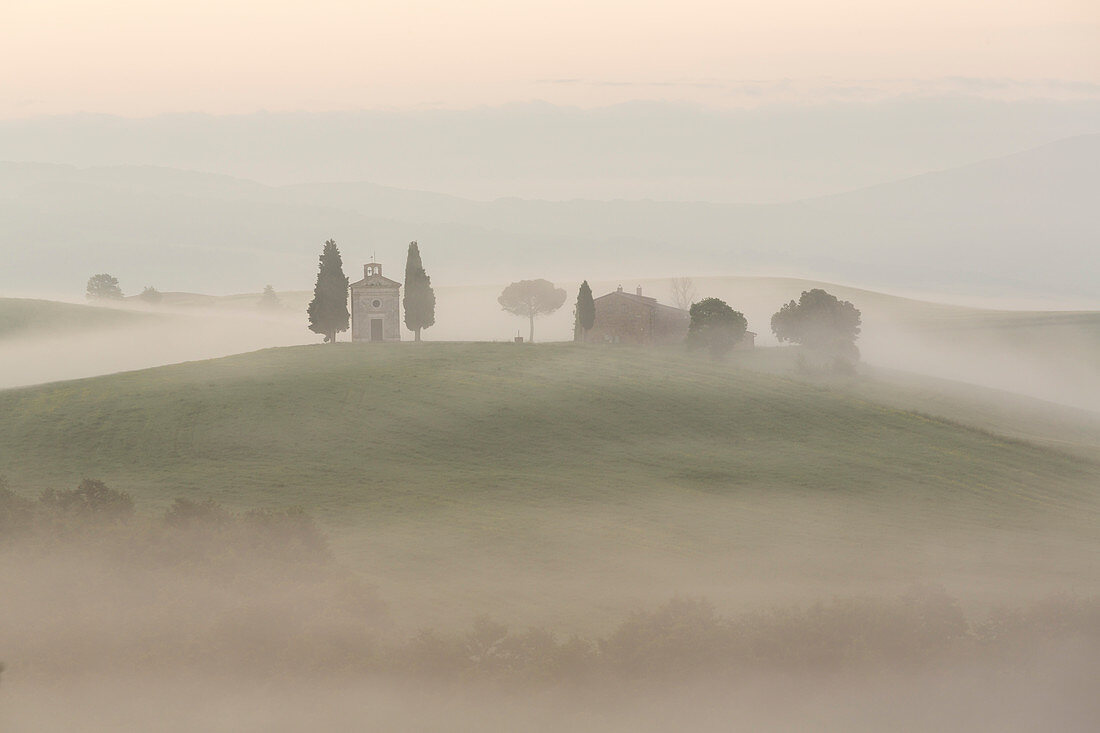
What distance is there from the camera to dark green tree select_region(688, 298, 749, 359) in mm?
116125

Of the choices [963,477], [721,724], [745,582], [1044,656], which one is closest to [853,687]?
[721,724]

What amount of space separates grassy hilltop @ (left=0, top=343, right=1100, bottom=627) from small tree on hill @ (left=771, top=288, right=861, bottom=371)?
1368 inches

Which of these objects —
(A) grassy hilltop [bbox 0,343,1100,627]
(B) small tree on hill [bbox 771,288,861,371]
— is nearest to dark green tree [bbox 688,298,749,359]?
(B) small tree on hill [bbox 771,288,861,371]

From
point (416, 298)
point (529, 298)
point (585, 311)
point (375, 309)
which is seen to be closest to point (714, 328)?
point (585, 311)

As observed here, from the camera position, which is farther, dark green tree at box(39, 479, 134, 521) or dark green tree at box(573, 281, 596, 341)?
dark green tree at box(573, 281, 596, 341)

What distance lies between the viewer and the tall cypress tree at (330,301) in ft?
337

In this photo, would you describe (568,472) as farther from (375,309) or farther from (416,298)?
(416,298)

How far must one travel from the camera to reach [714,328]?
116m

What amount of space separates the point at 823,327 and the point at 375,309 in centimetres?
5532

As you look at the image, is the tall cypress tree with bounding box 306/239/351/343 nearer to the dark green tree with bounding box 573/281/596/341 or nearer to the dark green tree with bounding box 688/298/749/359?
the dark green tree with bounding box 573/281/596/341

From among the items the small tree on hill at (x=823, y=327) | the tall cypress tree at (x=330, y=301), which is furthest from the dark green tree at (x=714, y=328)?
the tall cypress tree at (x=330, y=301)

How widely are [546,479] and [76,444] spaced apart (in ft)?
93.8

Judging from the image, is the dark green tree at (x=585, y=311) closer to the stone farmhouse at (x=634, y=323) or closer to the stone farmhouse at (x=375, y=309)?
the stone farmhouse at (x=634, y=323)

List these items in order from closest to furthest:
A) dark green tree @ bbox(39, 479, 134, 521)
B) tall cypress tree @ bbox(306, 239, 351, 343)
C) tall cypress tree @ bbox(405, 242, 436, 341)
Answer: dark green tree @ bbox(39, 479, 134, 521)
tall cypress tree @ bbox(306, 239, 351, 343)
tall cypress tree @ bbox(405, 242, 436, 341)
